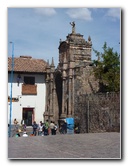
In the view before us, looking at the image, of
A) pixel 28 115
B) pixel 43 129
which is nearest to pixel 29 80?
pixel 43 129

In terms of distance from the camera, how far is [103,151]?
6387mm

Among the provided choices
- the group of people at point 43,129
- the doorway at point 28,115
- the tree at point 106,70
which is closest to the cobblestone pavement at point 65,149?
the doorway at point 28,115

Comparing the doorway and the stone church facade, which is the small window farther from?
the doorway

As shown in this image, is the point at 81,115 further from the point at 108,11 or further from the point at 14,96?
the point at 108,11

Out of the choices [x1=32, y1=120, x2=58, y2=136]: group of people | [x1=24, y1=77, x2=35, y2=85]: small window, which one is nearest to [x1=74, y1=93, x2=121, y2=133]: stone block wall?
[x1=32, y1=120, x2=58, y2=136]: group of people

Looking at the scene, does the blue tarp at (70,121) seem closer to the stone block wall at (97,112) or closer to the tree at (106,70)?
the stone block wall at (97,112)

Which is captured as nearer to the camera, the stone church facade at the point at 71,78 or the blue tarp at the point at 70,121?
the blue tarp at the point at 70,121

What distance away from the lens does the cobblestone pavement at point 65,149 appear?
6.06 m

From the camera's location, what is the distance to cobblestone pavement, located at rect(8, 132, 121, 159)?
6062mm

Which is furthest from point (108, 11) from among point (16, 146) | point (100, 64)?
point (100, 64)

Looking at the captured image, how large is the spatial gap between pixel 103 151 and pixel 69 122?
5.14 m

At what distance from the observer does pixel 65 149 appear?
6512 mm

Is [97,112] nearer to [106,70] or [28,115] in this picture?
[106,70]

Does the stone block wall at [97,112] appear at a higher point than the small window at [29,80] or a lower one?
lower
